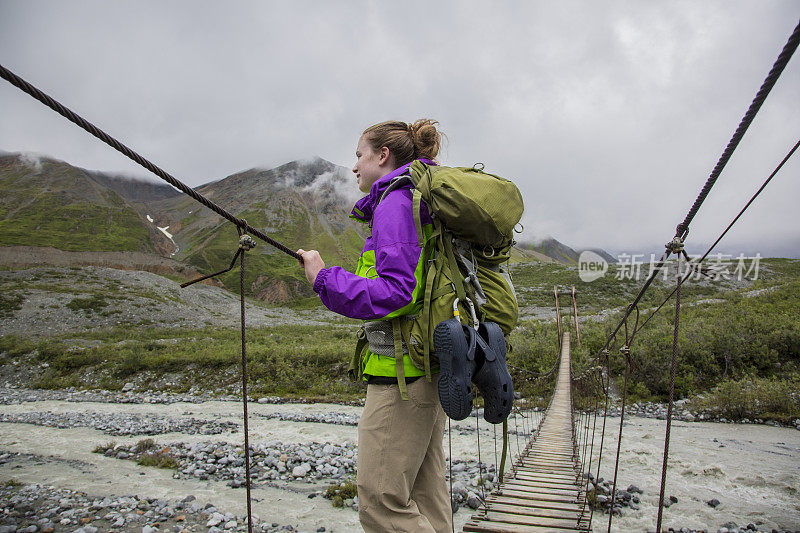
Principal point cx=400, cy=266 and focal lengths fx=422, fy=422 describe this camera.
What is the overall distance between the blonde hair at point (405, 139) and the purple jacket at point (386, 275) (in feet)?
1.07

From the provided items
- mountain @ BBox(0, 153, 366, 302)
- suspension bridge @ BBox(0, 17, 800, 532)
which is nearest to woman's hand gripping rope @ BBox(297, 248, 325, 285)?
suspension bridge @ BBox(0, 17, 800, 532)

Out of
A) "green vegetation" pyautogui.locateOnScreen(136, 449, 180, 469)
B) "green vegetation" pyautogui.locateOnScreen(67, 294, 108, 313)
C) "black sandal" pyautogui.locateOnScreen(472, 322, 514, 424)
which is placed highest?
"black sandal" pyautogui.locateOnScreen(472, 322, 514, 424)

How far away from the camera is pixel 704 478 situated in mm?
5391

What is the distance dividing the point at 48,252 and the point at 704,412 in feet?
277

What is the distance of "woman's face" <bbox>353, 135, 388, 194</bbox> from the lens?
168 cm

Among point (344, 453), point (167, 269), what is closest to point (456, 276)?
point (344, 453)

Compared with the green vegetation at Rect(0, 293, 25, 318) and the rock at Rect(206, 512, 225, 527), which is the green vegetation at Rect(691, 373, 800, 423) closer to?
the rock at Rect(206, 512, 225, 527)

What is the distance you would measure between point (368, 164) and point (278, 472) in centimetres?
581

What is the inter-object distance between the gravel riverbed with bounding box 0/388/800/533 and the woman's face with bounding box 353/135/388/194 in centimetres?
393

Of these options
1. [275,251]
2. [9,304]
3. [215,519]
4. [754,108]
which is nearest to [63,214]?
[275,251]

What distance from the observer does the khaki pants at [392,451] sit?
1.34 m

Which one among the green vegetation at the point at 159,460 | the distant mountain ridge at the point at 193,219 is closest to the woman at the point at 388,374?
the green vegetation at the point at 159,460

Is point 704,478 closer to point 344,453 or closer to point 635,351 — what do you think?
point 344,453

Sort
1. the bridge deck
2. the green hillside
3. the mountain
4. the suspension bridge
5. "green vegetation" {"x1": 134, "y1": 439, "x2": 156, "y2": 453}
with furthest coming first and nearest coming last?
the green hillside, the mountain, "green vegetation" {"x1": 134, "y1": 439, "x2": 156, "y2": 453}, the bridge deck, the suspension bridge
